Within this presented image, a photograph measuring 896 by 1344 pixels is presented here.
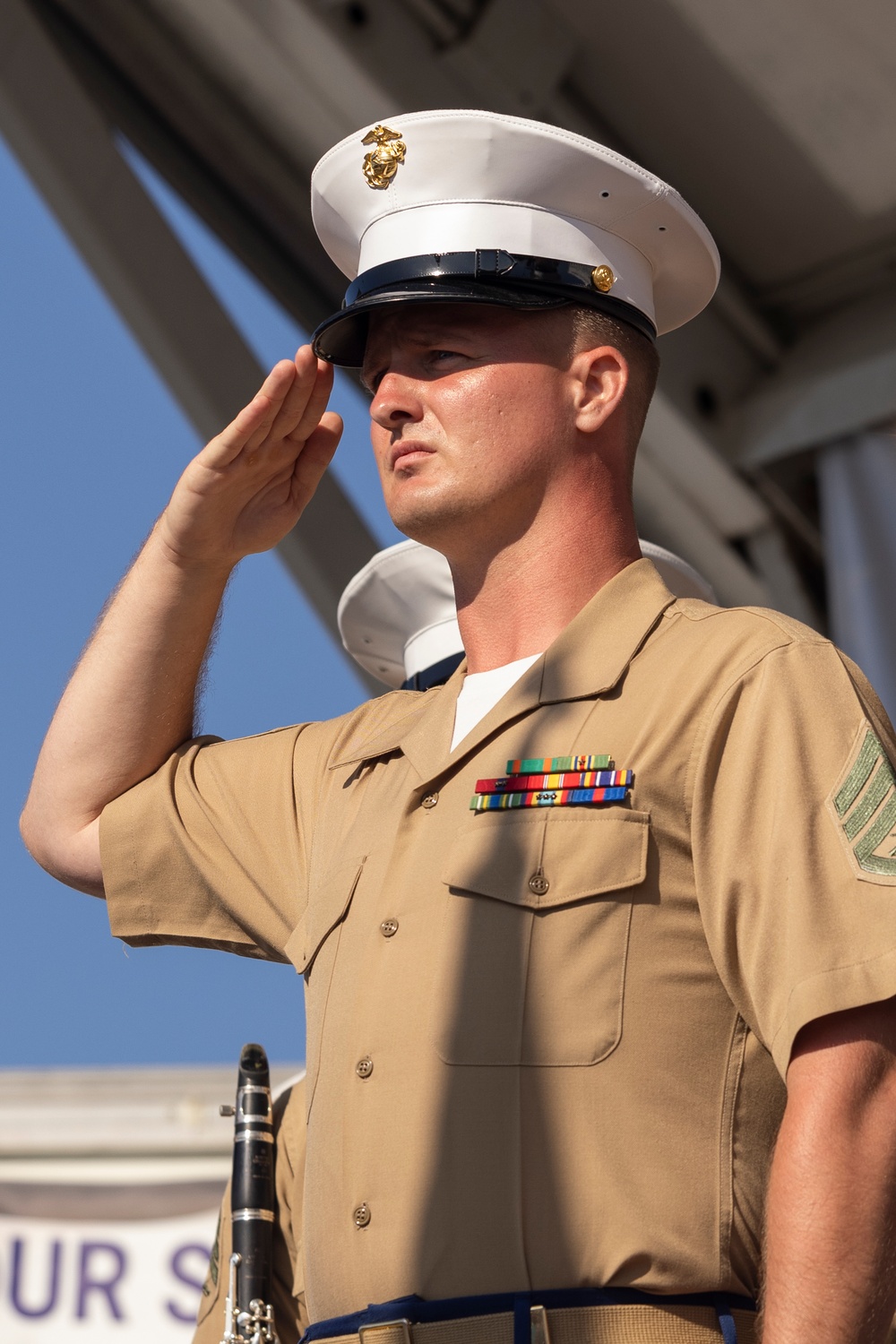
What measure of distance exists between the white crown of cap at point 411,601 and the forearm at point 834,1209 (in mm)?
1892

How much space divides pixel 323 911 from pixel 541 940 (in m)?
0.32

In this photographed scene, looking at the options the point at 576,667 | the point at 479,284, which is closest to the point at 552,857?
the point at 576,667

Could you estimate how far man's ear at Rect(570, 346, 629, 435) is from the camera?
1.86 meters

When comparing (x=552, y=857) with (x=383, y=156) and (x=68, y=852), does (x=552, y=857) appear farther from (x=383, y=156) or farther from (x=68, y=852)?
(x=383, y=156)

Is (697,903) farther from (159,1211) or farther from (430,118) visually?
(159,1211)

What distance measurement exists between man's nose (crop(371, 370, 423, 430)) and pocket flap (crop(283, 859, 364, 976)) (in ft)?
1.58

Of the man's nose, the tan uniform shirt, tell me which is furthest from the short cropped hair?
the tan uniform shirt

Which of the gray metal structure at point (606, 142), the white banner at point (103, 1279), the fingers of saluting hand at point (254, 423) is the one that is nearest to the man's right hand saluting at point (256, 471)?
the fingers of saluting hand at point (254, 423)

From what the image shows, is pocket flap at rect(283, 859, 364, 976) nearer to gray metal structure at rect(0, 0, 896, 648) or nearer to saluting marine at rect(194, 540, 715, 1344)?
saluting marine at rect(194, 540, 715, 1344)

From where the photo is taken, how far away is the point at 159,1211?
3.87 meters

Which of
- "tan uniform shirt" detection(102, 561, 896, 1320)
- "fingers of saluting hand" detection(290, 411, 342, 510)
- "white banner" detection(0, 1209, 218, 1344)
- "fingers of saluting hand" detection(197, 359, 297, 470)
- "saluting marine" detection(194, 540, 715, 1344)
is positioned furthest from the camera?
"white banner" detection(0, 1209, 218, 1344)

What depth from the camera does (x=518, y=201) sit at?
1.90 m

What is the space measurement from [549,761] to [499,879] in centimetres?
13

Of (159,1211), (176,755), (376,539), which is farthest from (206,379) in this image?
(176,755)
